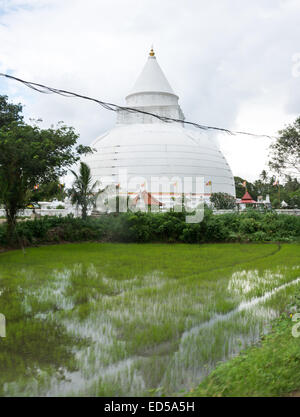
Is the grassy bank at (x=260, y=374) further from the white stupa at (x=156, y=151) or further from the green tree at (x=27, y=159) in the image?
the white stupa at (x=156, y=151)

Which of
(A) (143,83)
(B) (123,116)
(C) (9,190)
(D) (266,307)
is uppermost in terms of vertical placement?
(A) (143,83)

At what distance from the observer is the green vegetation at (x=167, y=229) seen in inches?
660

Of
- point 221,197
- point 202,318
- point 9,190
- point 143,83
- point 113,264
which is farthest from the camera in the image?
point 143,83

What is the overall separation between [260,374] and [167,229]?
46.4ft

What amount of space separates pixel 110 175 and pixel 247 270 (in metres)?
29.8

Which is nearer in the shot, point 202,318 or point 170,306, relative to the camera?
point 202,318

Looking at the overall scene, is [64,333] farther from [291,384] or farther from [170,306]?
[291,384]

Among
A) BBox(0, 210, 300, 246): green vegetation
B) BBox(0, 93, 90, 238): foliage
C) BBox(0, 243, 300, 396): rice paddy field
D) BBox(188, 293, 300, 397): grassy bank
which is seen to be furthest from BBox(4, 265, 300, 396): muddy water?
BBox(0, 210, 300, 246): green vegetation

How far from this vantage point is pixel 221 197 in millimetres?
34844

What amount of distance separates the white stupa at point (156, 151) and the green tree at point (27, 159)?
18.3 meters

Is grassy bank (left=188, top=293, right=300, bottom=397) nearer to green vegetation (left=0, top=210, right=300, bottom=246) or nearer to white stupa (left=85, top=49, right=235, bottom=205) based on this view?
green vegetation (left=0, top=210, right=300, bottom=246)

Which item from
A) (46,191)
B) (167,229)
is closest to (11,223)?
(46,191)

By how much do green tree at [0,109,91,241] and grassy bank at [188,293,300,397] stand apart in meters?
11.0
